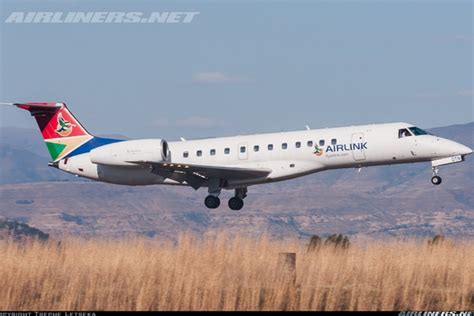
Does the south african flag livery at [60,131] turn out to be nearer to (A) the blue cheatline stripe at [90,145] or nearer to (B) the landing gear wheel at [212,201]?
(A) the blue cheatline stripe at [90,145]

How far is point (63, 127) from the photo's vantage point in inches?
1908

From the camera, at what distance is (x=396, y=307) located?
25375 mm

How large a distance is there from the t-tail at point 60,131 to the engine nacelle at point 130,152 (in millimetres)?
1943

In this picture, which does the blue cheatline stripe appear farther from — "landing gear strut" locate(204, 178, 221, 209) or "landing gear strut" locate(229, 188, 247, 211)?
"landing gear strut" locate(229, 188, 247, 211)

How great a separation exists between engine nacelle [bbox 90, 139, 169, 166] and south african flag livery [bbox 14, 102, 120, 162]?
6.39 ft

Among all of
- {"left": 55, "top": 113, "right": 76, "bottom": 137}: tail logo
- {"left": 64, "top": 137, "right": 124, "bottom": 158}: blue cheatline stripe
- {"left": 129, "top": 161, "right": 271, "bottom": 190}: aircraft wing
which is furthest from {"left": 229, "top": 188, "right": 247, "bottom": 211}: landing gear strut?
{"left": 55, "top": 113, "right": 76, "bottom": 137}: tail logo

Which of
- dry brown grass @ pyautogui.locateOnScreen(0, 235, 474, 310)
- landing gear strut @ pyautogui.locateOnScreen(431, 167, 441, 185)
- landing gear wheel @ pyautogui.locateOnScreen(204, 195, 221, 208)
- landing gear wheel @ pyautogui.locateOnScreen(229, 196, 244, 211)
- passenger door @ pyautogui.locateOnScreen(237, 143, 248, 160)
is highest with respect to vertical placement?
passenger door @ pyautogui.locateOnScreen(237, 143, 248, 160)

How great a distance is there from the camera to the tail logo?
4838cm

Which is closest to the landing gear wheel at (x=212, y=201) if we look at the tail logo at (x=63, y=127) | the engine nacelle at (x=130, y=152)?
the engine nacelle at (x=130, y=152)

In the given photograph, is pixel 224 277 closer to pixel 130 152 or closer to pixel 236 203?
pixel 130 152

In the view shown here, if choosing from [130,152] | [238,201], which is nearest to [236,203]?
[238,201]

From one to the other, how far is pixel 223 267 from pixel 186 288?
1808 mm

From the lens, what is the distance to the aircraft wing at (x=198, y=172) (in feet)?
143

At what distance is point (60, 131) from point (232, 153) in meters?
7.63
